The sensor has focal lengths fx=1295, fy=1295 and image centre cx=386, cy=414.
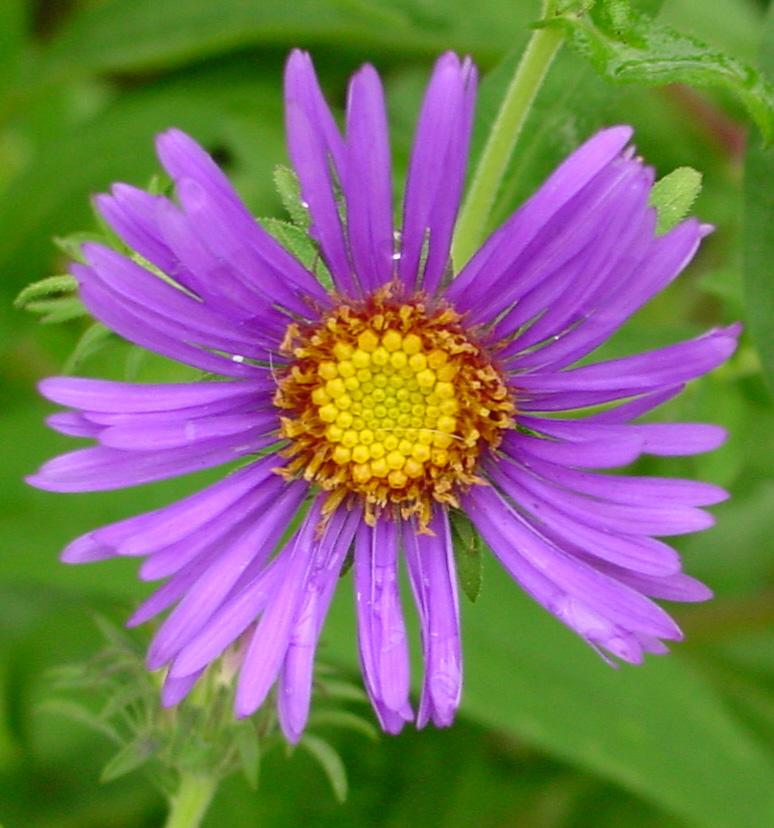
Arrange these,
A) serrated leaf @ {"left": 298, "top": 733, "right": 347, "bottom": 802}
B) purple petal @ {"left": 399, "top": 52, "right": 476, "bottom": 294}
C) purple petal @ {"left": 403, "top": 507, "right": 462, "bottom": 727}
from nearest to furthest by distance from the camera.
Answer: purple petal @ {"left": 399, "top": 52, "right": 476, "bottom": 294}
purple petal @ {"left": 403, "top": 507, "right": 462, "bottom": 727}
serrated leaf @ {"left": 298, "top": 733, "right": 347, "bottom": 802}

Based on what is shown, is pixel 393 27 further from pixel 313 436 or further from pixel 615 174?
pixel 615 174

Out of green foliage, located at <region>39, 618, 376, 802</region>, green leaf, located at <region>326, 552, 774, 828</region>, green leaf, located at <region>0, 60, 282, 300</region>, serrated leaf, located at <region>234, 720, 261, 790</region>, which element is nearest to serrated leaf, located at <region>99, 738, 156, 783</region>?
green foliage, located at <region>39, 618, 376, 802</region>

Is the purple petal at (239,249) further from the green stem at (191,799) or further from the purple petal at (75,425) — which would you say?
the green stem at (191,799)

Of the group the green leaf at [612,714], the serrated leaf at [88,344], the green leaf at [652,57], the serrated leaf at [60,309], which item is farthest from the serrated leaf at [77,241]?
the green leaf at [612,714]

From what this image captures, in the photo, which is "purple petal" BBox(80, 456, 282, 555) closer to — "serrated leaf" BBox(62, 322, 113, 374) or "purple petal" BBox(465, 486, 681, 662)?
"serrated leaf" BBox(62, 322, 113, 374)

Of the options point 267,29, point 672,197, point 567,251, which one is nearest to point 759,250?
point 672,197

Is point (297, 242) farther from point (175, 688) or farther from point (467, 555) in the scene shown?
point (175, 688)
